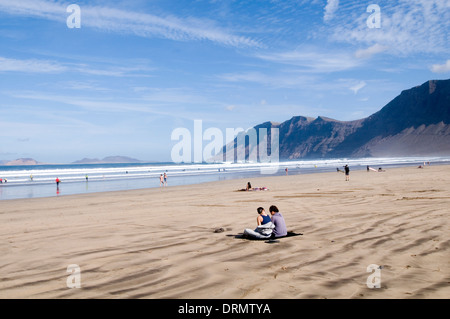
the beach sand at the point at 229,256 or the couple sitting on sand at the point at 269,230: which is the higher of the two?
the couple sitting on sand at the point at 269,230

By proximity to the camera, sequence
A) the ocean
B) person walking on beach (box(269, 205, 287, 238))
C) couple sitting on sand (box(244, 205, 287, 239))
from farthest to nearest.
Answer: the ocean
person walking on beach (box(269, 205, 287, 238))
couple sitting on sand (box(244, 205, 287, 239))

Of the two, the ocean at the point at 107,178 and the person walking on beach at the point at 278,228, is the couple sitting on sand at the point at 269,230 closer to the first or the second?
the person walking on beach at the point at 278,228

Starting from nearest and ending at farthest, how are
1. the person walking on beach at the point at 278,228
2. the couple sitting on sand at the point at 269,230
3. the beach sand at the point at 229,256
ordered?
the beach sand at the point at 229,256 → the couple sitting on sand at the point at 269,230 → the person walking on beach at the point at 278,228

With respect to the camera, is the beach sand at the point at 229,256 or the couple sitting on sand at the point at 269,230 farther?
the couple sitting on sand at the point at 269,230

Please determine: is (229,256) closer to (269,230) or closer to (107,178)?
(269,230)

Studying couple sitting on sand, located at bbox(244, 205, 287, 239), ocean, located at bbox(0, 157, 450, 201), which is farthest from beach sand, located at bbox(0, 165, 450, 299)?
ocean, located at bbox(0, 157, 450, 201)

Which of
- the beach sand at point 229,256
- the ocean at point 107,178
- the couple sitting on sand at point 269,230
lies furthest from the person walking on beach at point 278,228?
the ocean at point 107,178

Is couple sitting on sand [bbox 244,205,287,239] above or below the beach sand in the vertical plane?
above

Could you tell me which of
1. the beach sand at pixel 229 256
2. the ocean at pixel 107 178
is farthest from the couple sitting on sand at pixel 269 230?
the ocean at pixel 107 178

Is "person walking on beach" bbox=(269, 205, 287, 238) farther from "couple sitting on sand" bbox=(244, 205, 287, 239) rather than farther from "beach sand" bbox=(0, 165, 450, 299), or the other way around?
"beach sand" bbox=(0, 165, 450, 299)

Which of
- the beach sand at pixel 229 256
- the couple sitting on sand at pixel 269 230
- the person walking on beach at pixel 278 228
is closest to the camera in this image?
the beach sand at pixel 229 256

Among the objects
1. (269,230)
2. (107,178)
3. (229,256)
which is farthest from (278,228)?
(107,178)
